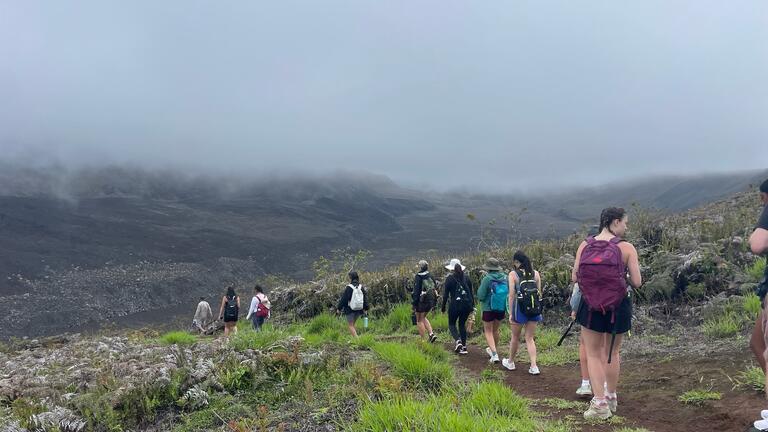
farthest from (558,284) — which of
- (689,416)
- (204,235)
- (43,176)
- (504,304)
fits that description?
(43,176)

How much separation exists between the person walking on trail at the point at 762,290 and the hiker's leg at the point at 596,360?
114 cm

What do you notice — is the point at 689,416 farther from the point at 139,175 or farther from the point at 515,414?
the point at 139,175

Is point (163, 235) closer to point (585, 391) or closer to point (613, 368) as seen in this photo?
point (585, 391)

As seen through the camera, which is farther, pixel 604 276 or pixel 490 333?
pixel 490 333

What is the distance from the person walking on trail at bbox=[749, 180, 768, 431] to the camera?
3.67m

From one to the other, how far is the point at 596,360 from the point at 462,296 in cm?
398

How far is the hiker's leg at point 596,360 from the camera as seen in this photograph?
476cm

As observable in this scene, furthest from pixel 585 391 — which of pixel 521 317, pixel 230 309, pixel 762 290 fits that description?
pixel 230 309

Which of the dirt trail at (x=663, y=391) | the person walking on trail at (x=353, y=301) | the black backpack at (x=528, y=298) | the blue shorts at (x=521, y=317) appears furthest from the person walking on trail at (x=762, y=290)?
the person walking on trail at (x=353, y=301)

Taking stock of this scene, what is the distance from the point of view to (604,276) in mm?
4543

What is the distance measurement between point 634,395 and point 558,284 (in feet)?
19.0

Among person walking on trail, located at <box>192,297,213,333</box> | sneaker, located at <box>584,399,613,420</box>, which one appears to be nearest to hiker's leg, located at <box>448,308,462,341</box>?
sneaker, located at <box>584,399,613,420</box>

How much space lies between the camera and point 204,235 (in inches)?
3546

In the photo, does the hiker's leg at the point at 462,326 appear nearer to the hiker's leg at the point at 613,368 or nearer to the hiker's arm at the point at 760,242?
the hiker's leg at the point at 613,368
